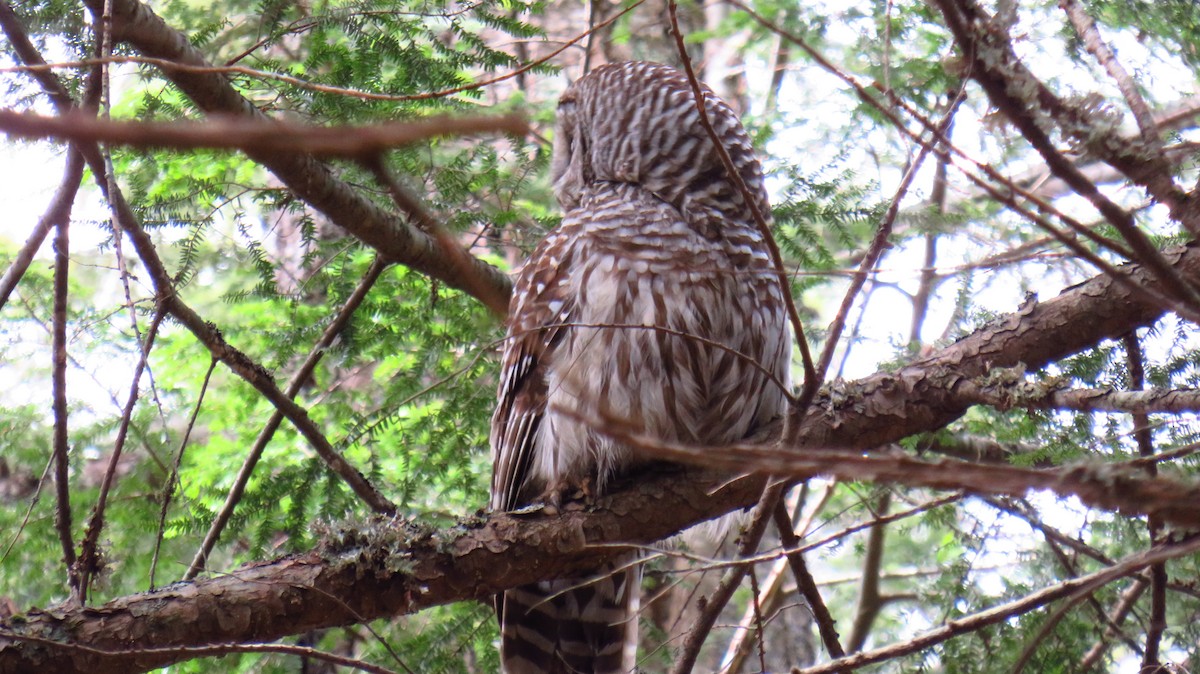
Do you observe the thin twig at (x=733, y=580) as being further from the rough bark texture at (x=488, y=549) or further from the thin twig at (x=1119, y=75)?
the thin twig at (x=1119, y=75)

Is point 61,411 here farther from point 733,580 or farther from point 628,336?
point 733,580

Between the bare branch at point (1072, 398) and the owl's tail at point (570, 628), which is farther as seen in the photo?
the owl's tail at point (570, 628)

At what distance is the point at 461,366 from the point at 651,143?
3.88 ft

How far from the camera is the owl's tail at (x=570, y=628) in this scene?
3822mm

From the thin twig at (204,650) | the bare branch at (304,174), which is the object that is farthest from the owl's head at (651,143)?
the thin twig at (204,650)

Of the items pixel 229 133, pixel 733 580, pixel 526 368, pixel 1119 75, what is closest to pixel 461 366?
pixel 526 368

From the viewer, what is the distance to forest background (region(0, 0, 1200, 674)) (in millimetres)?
2336

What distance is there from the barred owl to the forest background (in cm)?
24

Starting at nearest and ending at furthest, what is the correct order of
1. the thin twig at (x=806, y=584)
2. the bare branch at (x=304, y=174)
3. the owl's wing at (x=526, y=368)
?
the thin twig at (x=806, y=584) → the bare branch at (x=304, y=174) → the owl's wing at (x=526, y=368)

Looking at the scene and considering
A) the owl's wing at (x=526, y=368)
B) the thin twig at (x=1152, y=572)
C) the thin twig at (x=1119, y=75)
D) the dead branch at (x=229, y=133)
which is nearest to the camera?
the dead branch at (x=229, y=133)

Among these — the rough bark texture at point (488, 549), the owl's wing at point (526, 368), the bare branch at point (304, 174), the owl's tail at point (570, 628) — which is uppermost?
the bare branch at point (304, 174)

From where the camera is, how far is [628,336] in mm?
3504

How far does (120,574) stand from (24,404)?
0.96 meters

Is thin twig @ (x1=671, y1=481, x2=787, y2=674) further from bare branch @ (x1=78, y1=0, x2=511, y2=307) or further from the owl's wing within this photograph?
the owl's wing
